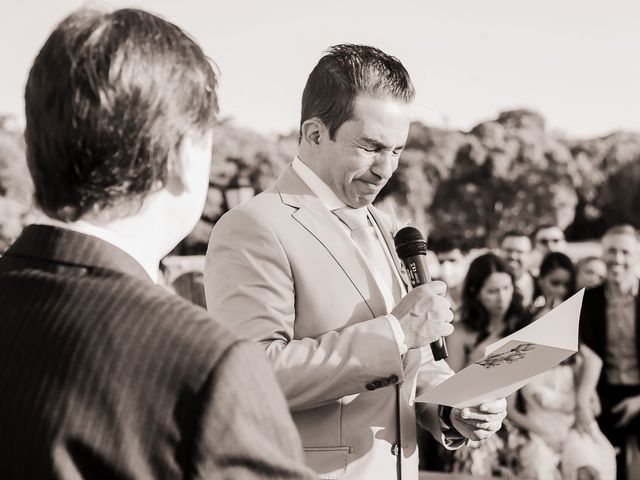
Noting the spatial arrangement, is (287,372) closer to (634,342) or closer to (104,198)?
(104,198)

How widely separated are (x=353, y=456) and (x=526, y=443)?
3846mm

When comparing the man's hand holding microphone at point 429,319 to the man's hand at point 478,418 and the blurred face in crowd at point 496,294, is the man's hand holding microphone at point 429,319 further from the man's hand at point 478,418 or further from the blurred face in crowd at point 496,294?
the blurred face in crowd at point 496,294

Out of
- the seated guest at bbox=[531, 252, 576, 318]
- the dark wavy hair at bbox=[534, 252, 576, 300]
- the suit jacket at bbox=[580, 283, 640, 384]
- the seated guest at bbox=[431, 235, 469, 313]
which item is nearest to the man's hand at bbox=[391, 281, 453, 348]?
the suit jacket at bbox=[580, 283, 640, 384]

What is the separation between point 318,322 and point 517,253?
206 inches

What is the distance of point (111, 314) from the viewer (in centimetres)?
116

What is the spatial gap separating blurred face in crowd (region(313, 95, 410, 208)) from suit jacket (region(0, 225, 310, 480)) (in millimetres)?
1553

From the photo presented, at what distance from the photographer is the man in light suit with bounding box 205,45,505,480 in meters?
2.30

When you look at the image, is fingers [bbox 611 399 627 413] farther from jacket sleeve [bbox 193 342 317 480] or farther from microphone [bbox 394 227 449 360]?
jacket sleeve [bbox 193 342 317 480]

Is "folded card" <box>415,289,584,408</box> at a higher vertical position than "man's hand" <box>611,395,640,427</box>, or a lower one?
higher

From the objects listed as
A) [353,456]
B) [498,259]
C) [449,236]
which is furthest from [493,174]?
[353,456]

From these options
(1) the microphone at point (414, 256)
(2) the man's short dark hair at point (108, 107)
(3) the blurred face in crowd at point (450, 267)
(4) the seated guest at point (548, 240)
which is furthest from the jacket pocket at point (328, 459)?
(3) the blurred face in crowd at point (450, 267)

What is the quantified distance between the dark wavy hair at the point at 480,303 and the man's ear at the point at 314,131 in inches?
144

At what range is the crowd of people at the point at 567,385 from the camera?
593cm

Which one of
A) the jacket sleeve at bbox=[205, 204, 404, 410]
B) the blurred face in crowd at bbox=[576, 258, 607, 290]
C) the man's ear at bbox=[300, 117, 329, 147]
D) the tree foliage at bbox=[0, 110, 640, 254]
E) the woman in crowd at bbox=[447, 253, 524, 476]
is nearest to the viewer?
the jacket sleeve at bbox=[205, 204, 404, 410]
